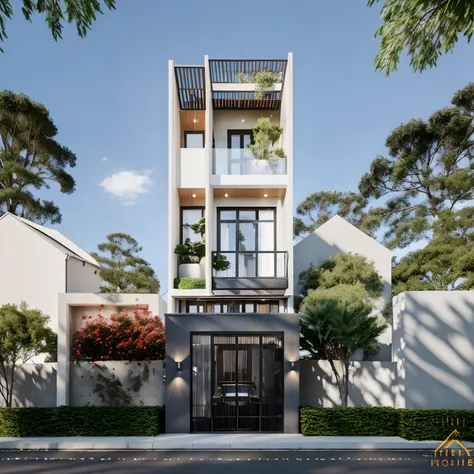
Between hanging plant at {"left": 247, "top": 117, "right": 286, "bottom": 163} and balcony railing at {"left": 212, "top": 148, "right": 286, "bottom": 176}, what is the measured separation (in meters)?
0.21

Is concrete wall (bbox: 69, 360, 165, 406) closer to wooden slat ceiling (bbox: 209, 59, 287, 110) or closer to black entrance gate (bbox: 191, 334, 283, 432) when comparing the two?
black entrance gate (bbox: 191, 334, 283, 432)

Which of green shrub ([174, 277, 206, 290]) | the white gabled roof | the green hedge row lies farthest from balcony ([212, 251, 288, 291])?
the white gabled roof

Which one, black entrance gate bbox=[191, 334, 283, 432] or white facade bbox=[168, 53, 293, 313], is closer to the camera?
black entrance gate bbox=[191, 334, 283, 432]

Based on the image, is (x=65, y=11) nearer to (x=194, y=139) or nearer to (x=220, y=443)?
(x=220, y=443)

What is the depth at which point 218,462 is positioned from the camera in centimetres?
1212

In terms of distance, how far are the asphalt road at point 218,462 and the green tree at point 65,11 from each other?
790cm

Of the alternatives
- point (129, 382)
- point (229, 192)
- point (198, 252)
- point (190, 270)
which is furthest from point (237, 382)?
point (229, 192)

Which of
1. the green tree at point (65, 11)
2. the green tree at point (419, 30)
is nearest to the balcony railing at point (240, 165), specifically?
the green tree at point (419, 30)

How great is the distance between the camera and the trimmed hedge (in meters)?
15.4

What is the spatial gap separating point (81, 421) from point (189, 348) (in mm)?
3356

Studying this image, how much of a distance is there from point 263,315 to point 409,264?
14.0 m

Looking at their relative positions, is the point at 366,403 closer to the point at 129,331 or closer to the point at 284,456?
the point at 284,456

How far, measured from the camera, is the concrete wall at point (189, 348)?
1570 centimetres

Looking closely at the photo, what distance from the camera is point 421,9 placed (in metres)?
8.25
